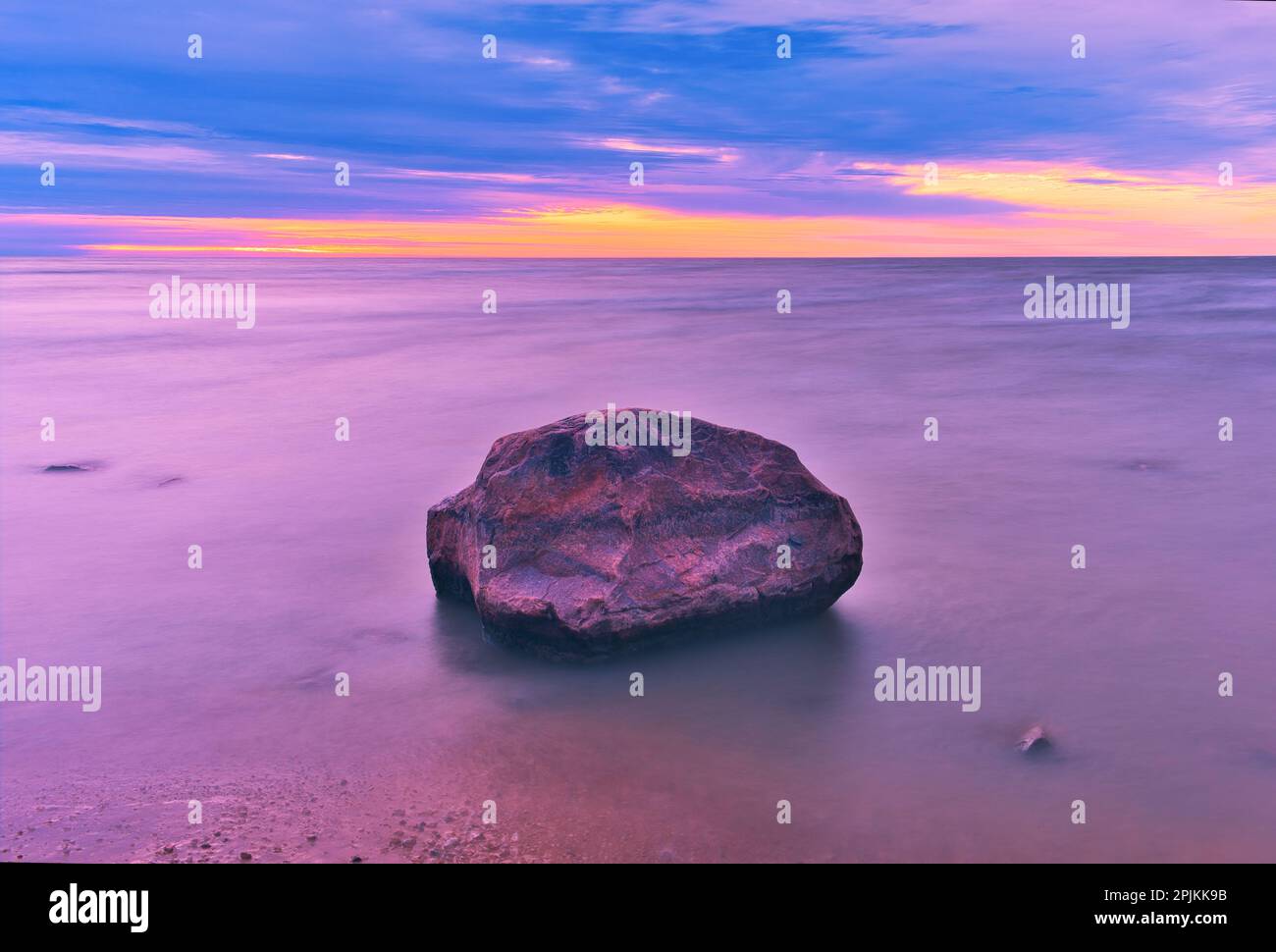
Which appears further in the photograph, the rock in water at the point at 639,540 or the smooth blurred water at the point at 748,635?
the rock in water at the point at 639,540

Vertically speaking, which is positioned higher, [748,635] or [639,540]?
[639,540]

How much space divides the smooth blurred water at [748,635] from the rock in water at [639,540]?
8.5 inches

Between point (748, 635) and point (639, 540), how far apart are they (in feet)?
2.70

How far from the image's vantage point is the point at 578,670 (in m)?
5.58

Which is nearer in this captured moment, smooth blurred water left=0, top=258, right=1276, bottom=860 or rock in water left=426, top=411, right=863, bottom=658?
smooth blurred water left=0, top=258, right=1276, bottom=860

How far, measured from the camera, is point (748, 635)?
235 inches

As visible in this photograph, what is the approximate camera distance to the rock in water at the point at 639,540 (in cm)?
562

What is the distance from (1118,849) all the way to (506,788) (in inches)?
96.2

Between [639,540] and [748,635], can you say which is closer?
[639,540]

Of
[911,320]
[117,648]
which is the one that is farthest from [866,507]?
[911,320]

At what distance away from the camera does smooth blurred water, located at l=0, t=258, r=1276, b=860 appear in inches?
178

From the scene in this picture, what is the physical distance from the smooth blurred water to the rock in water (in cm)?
22

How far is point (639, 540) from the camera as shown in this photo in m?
5.81

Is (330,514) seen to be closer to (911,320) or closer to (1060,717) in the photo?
(1060,717)
